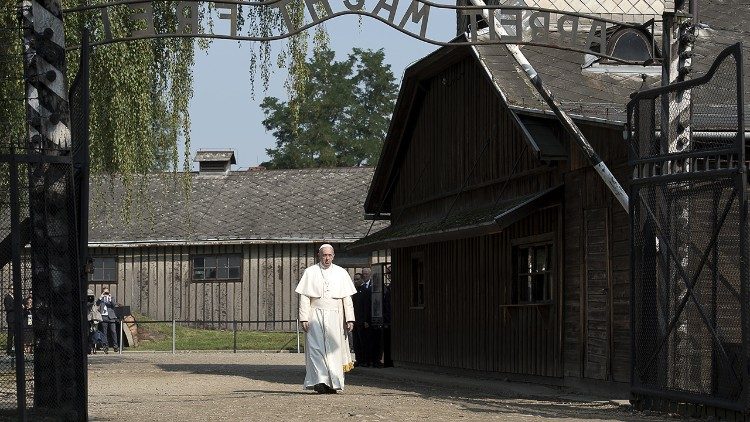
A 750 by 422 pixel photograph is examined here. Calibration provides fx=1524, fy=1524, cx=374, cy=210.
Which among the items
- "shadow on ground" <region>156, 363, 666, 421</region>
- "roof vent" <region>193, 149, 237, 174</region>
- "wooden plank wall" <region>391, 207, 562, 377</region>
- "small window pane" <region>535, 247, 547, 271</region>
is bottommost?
"shadow on ground" <region>156, 363, 666, 421</region>

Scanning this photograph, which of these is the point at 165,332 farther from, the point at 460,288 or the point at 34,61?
the point at 34,61

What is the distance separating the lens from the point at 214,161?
49969mm

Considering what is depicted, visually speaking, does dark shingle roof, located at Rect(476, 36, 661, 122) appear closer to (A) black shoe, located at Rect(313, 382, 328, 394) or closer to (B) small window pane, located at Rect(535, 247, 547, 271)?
(B) small window pane, located at Rect(535, 247, 547, 271)

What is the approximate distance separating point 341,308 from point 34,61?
278 inches

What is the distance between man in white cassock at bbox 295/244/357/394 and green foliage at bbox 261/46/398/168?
195 ft

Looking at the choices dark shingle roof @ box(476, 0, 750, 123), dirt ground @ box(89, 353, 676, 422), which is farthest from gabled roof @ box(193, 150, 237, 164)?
dark shingle roof @ box(476, 0, 750, 123)

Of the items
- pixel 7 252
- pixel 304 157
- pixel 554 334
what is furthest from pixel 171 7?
pixel 304 157

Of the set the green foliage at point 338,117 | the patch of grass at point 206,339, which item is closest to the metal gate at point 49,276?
the patch of grass at point 206,339

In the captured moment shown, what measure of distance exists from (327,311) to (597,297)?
346 cm

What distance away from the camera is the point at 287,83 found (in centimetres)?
2112

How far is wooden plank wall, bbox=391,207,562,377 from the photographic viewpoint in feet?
67.2

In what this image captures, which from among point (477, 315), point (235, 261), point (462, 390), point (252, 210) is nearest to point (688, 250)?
point (462, 390)

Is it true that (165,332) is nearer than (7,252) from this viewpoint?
No

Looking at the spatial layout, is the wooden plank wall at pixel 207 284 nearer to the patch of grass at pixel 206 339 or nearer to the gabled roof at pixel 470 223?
the patch of grass at pixel 206 339
